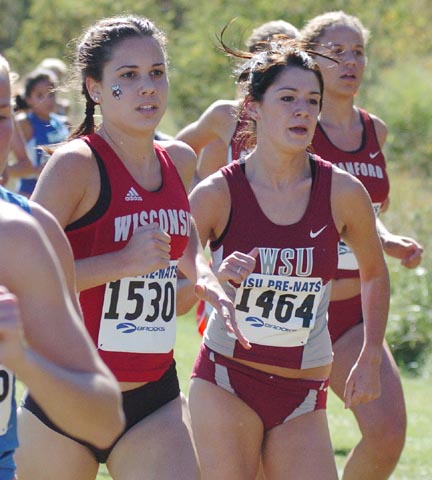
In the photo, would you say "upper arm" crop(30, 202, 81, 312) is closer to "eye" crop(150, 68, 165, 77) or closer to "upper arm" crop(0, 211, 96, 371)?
"upper arm" crop(0, 211, 96, 371)

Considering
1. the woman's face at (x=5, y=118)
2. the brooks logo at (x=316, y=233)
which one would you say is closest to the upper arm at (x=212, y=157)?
the brooks logo at (x=316, y=233)

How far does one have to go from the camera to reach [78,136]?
425cm

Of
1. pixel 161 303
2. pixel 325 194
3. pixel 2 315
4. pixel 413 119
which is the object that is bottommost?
pixel 413 119

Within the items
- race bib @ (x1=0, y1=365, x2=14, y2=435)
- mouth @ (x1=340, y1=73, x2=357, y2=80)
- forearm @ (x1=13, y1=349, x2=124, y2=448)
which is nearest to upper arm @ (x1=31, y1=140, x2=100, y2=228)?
race bib @ (x1=0, y1=365, x2=14, y2=435)

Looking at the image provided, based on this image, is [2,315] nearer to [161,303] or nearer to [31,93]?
[161,303]

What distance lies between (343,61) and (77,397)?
12.2ft

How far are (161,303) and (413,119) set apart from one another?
70.6ft

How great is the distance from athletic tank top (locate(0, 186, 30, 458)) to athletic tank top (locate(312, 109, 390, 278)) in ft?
9.73

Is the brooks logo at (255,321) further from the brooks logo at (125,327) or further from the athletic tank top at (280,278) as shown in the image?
the brooks logo at (125,327)

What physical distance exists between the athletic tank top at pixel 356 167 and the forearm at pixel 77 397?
3.22 metres

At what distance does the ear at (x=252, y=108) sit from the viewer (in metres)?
4.70

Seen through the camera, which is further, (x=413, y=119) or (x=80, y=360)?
(x=413, y=119)

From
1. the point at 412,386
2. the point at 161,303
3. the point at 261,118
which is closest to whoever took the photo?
the point at 161,303

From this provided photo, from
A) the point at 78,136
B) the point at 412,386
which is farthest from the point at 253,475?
the point at 412,386
